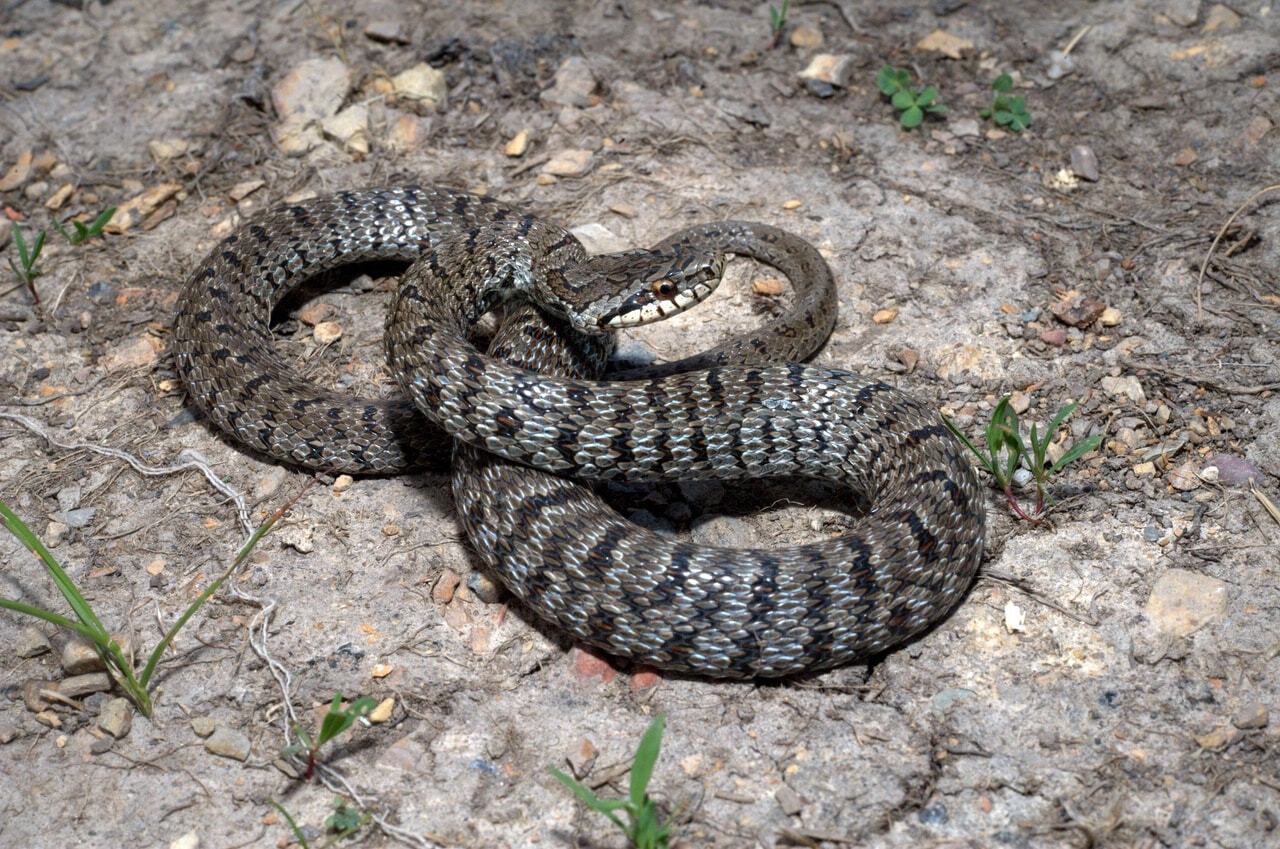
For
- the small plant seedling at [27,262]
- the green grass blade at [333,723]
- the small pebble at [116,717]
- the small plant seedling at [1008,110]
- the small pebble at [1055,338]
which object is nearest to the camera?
the green grass blade at [333,723]

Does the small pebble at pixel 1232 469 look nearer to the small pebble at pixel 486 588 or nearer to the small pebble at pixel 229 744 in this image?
the small pebble at pixel 486 588

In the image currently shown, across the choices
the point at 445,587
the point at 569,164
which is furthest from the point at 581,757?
the point at 569,164

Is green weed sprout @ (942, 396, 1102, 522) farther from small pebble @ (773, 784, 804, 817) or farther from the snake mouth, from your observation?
small pebble @ (773, 784, 804, 817)

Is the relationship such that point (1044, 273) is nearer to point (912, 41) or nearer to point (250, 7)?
point (912, 41)

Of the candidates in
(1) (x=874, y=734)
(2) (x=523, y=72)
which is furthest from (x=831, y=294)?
(2) (x=523, y=72)

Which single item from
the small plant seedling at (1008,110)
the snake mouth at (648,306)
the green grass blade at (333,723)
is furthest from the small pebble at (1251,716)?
the small plant seedling at (1008,110)

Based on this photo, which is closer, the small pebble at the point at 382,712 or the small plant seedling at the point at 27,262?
the small pebble at the point at 382,712
